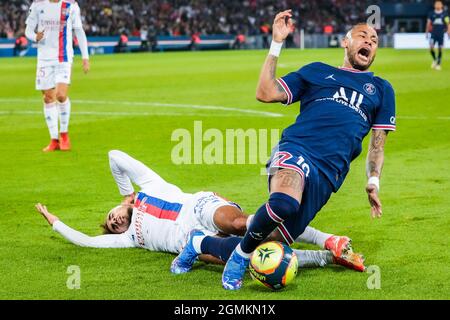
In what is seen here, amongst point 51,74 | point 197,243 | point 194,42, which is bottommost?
point 194,42

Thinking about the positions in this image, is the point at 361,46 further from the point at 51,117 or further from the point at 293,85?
the point at 51,117

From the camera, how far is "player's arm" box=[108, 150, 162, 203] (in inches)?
298

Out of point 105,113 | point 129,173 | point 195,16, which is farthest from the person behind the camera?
point 195,16

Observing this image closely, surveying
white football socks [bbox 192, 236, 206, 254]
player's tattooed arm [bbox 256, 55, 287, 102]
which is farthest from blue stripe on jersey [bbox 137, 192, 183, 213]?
player's tattooed arm [bbox 256, 55, 287, 102]

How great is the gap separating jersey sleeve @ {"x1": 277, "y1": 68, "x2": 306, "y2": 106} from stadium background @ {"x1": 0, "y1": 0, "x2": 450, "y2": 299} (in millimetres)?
1261

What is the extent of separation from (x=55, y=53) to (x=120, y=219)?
6841mm

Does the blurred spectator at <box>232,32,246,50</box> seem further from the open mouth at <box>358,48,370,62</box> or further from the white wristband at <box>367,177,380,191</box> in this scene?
the white wristband at <box>367,177,380,191</box>

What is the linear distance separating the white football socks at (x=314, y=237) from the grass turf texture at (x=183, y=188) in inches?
13.1

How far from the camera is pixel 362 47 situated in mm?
6641

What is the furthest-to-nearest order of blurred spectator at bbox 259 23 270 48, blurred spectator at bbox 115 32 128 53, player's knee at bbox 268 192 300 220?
blurred spectator at bbox 259 23 270 48
blurred spectator at bbox 115 32 128 53
player's knee at bbox 268 192 300 220

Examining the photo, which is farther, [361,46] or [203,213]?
[203,213]

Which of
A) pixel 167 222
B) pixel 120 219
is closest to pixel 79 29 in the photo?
pixel 120 219

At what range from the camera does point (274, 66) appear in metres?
6.26
